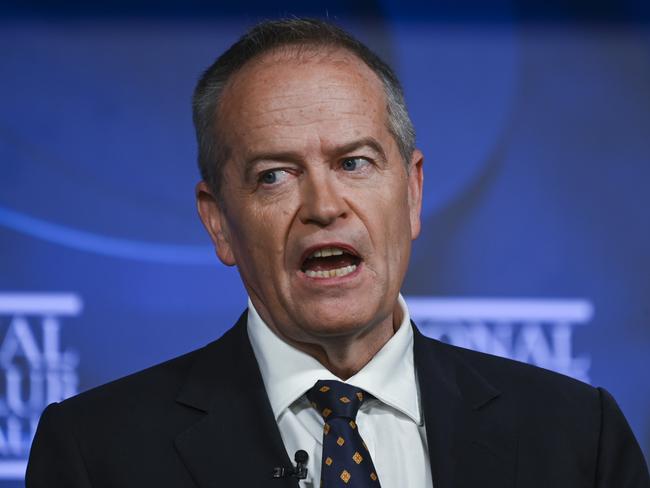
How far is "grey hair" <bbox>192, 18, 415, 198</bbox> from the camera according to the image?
2.51 m

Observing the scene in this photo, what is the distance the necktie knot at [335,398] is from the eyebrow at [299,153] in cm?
46

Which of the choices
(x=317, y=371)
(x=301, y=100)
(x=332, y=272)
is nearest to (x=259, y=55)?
(x=301, y=100)

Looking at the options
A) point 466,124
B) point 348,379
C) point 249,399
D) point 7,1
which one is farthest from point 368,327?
point 7,1

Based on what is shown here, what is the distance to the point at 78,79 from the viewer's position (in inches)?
151

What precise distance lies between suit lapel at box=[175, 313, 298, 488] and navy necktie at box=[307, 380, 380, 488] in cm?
8

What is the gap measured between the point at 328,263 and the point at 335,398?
270 mm

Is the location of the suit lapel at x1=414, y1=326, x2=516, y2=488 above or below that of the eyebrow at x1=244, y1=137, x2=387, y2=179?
below

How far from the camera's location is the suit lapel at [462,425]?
2.35m

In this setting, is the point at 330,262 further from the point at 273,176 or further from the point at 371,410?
the point at 371,410

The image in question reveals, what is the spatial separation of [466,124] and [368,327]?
62.1 inches

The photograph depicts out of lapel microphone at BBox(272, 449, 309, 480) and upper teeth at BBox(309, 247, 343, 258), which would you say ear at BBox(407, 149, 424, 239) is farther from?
lapel microphone at BBox(272, 449, 309, 480)

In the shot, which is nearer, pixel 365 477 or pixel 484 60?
pixel 365 477

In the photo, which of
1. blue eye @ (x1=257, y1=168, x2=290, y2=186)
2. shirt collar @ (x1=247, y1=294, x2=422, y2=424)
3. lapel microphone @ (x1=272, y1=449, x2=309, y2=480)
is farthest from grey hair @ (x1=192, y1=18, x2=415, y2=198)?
lapel microphone @ (x1=272, y1=449, x2=309, y2=480)

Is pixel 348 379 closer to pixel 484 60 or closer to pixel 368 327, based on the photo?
pixel 368 327
